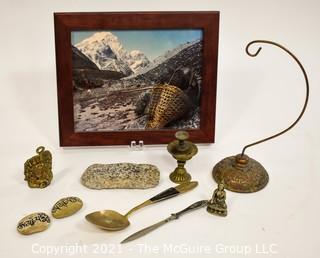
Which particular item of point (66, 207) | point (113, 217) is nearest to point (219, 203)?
point (113, 217)

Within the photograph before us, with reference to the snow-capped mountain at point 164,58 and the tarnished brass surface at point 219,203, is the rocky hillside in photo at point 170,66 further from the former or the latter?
the tarnished brass surface at point 219,203

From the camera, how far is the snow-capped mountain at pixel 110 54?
1.51m

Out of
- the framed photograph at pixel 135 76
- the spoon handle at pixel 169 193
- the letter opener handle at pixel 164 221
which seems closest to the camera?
the letter opener handle at pixel 164 221

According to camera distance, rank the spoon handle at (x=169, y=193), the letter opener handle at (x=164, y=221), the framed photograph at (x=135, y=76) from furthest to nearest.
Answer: the framed photograph at (x=135, y=76) < the spoon handle at (x=169, y=193) < the letter opener handle at (x=164, y=221)

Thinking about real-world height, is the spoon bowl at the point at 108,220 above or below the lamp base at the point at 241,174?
below

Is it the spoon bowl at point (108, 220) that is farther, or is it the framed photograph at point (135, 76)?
the framed photograph at point (135, 76)

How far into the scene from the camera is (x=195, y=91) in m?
1.56

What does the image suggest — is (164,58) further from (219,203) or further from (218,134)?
(219,203)

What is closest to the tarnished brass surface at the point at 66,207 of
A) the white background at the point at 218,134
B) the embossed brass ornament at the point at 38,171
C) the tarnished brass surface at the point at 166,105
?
the white background at the point at 218,134

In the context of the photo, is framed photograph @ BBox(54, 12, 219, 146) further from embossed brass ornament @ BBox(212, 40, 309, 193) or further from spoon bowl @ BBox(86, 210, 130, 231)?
spoon bowl @ BBox(86, 210, 130, 231)

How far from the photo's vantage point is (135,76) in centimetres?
155

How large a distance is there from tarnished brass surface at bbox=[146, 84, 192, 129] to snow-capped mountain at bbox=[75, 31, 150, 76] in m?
0.10

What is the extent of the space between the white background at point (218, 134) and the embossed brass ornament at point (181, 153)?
0.14ft

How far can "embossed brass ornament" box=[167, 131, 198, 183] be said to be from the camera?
1.41m
